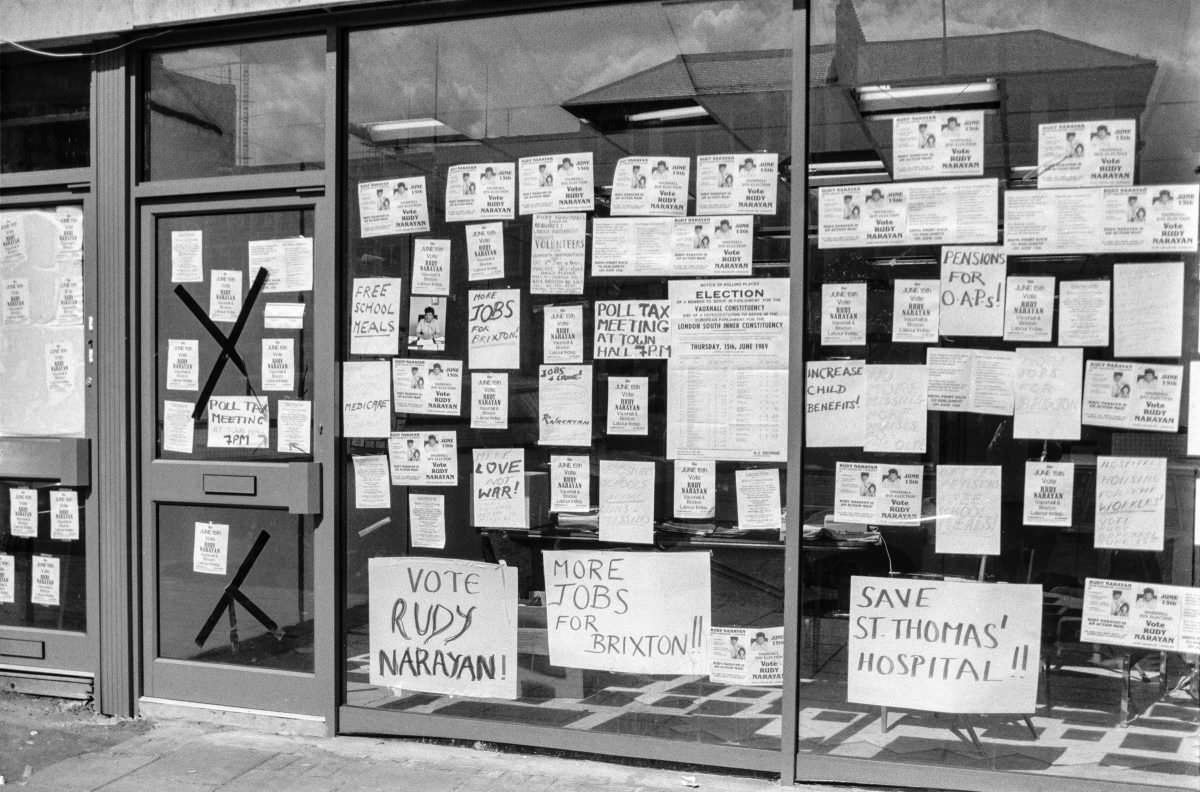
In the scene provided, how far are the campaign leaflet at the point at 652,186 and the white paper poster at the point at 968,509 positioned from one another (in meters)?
1.51

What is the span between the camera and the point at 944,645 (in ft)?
15.0

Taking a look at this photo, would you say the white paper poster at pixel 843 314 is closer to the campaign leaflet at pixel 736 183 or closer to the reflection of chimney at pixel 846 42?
the campaign leaflet at pixel 736 183

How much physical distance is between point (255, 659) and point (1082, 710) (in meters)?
3.57

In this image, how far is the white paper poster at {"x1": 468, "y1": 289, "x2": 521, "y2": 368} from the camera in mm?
5113

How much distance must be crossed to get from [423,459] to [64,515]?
1.98 meters

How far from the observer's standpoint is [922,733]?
4605mm

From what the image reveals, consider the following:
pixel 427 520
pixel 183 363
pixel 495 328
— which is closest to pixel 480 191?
pixel 495 328

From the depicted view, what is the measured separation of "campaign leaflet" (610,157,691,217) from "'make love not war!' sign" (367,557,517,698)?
1.65m

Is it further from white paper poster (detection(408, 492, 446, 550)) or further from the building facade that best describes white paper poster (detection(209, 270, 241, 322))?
white paper poster (detection(408, 492, 446, 550))

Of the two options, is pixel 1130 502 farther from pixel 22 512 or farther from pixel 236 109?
pixel 22 512

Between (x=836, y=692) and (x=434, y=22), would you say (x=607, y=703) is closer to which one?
(x=836, y=692)

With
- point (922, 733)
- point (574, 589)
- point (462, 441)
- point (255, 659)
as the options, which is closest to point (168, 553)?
point (255, 659)

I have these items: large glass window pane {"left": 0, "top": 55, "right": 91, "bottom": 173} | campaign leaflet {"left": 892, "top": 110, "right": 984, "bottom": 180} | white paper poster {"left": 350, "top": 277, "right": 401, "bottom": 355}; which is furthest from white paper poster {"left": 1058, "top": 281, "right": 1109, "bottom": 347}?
large glass window pane {"left": 0, "top": 55, "right": 91, "bottom": 173}

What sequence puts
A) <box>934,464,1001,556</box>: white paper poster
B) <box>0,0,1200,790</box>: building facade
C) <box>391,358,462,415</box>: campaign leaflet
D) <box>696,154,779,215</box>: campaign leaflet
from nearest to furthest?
1. <box>0,0,1200,790</box>: building facade
2. <box>934,464,1001,556</box>: white paper poster
3. <box>696,154,779,215</box>: campaign leaflet
4. <box>391,358,462,415</box>: campaign leaflet
